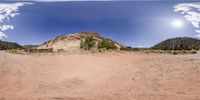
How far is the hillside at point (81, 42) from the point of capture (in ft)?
143

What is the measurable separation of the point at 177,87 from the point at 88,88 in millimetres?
4687

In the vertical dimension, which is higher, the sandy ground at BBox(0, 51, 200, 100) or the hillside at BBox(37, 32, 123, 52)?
the hillside at BBox(37, 32, 123, 52)

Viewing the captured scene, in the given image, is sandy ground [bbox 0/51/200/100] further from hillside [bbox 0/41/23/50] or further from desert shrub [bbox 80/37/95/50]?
hillside [bbox 0/41/23/50]

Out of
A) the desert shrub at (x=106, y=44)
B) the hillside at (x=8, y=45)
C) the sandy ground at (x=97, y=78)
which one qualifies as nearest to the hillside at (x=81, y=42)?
the desert shrub at (x=106, y=44)

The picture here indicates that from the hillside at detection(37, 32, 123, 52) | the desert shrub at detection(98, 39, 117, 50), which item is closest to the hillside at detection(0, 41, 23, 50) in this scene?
the hillside at detection(37, 32, 123, 52)

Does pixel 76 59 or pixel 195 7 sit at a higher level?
pixel 195 7

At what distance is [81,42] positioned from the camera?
46.8 metres

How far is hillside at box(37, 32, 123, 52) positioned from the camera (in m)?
43.5

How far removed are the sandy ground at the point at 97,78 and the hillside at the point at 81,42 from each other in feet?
33.1

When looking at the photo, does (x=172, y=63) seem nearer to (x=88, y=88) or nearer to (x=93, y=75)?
(x=93, y=75)

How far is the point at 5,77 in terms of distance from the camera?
80.1ft

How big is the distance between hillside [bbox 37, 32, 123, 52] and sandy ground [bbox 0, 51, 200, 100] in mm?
10082

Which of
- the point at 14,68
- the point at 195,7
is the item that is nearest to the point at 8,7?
the point at 14,68

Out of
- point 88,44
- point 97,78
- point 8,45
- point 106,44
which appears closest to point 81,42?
point 88,44
